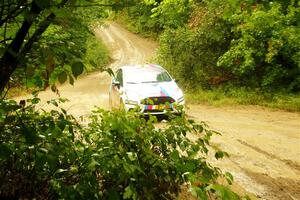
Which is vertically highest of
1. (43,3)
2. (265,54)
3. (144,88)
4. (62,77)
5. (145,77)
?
(265,54)

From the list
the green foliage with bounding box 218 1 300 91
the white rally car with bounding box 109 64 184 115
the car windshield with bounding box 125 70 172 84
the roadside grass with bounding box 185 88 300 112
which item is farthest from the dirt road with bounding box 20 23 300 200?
the green foliage with bounding box 218 1 300 91

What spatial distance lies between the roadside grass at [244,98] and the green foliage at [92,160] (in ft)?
39.8

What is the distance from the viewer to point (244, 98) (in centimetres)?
1638

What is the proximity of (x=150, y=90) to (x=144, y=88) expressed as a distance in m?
0.23

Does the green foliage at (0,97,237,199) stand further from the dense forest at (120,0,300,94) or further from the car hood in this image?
the dense forest at (120,0,300,94)

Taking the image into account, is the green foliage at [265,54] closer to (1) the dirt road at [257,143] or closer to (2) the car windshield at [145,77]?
(1) the dirt road at [257,143]

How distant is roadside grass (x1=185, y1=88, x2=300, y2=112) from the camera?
15070 mm

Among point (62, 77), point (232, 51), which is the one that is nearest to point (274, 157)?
point (62, 77)

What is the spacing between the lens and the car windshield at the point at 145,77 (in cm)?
1248

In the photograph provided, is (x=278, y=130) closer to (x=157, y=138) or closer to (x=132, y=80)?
(x=132, y=80)

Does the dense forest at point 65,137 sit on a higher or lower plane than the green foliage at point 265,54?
lower

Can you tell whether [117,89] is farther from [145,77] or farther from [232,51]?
[232,51]

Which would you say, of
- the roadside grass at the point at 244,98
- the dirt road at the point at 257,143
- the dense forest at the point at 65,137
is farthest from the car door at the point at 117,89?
the dense forest at the point at 65,137

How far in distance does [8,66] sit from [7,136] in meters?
0.69
